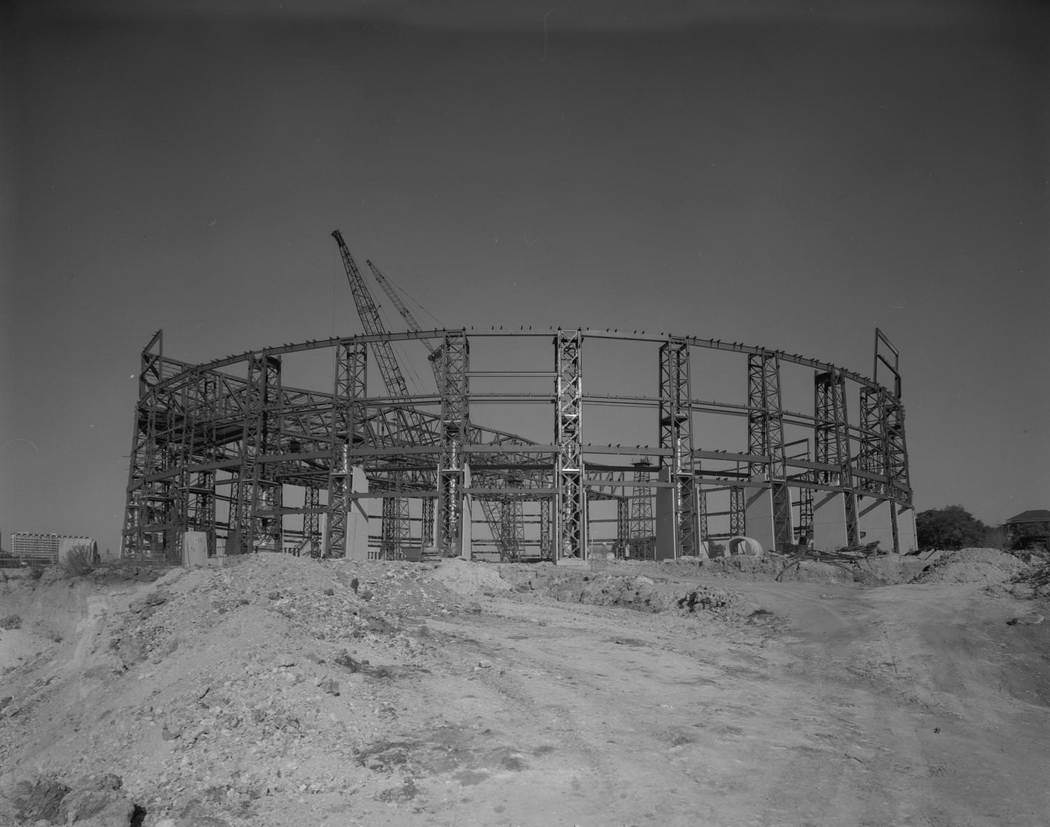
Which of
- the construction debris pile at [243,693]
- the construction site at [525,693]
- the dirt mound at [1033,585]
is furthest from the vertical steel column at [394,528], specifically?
the dirt mound at [1033,585]

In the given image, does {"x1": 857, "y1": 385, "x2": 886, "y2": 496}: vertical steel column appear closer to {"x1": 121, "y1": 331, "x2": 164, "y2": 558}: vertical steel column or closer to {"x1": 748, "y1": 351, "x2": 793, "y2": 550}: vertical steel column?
{"x1": 748, "y1": 351, "x2": 793, "y2": 550}: vertical steel column

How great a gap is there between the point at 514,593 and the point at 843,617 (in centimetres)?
Result: 879

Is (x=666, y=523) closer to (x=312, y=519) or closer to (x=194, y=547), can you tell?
(x=194, y=547)

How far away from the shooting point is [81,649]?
13930 mm

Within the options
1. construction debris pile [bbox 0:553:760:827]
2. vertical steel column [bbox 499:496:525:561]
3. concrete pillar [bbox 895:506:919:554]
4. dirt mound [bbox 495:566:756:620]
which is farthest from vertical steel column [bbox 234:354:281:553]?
concrete pillar [bbox 895:506:919:554]

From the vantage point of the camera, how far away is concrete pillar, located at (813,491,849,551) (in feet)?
122

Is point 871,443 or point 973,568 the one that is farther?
point 871,443

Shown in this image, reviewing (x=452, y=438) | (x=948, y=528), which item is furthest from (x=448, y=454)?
(x=948, y=528)

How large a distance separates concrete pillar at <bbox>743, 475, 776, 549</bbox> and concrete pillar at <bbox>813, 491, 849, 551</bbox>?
13.8ft

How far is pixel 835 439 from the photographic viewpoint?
40.4 m

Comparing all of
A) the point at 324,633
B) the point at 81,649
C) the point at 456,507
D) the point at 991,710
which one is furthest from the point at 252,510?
the point at 991,710

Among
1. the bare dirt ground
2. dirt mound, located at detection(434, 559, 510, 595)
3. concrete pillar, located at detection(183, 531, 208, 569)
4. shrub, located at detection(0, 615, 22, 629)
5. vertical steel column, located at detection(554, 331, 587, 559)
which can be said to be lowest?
shrub, located at detection(0, 615, 22, 629)

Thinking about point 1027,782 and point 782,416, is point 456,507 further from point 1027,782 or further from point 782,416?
point 1027,782

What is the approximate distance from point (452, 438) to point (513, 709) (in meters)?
26.3
